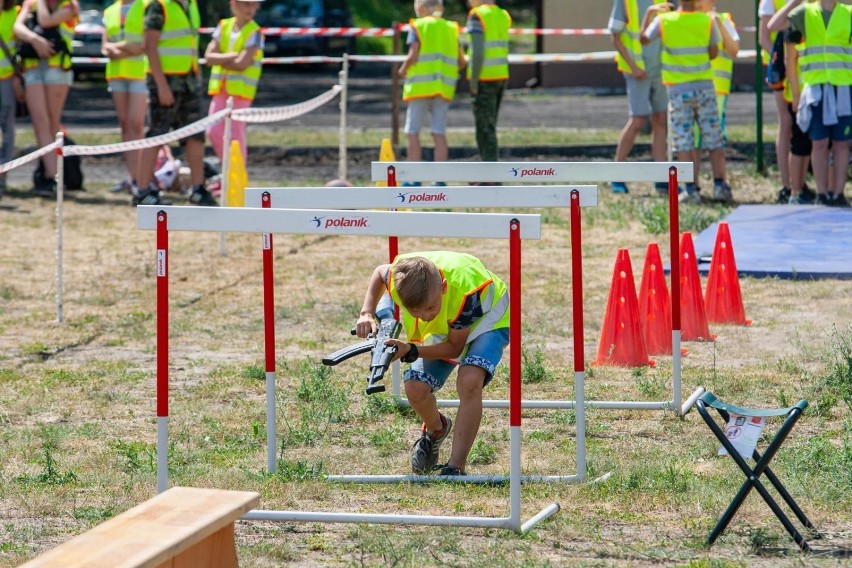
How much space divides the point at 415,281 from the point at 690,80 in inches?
329

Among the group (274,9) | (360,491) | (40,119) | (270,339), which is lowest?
(360,491)

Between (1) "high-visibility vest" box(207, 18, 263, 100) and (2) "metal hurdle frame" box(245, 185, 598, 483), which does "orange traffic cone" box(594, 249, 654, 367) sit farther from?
(1) "high-visibility vest" box(207, 18, 263, 100)

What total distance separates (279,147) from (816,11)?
8060mm

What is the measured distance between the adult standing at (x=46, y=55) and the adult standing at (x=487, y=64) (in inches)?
152

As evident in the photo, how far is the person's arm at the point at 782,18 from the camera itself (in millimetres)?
12406

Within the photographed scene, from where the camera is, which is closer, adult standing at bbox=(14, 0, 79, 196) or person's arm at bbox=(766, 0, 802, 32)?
person's arm at bbox=(766, 0, 802, 32)

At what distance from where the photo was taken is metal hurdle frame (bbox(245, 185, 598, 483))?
231 inches

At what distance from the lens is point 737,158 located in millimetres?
16797

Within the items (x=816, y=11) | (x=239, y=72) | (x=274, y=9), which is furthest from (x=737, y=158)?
(x=274, y=9)

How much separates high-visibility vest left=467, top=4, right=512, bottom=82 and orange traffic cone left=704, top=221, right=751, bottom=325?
233 inches

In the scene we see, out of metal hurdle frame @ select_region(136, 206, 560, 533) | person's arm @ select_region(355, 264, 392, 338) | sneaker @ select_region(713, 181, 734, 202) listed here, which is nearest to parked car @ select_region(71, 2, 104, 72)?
sneaker @ select_region(713, 181, 734, 202)

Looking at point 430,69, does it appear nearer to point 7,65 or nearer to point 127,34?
point 127,34

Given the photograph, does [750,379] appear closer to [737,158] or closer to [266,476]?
[266,476]

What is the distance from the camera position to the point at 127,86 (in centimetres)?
1366
